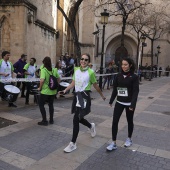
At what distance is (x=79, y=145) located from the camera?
512cm


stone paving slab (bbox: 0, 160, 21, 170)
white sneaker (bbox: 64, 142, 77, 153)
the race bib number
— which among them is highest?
the race bib number

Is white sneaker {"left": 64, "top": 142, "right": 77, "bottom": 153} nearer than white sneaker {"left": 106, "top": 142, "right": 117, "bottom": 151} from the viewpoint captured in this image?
Yes

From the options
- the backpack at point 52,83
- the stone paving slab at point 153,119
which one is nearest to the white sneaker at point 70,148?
the backpack at point 52,83

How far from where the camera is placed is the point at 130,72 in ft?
15.7

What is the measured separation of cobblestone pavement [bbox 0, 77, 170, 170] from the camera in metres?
4.25

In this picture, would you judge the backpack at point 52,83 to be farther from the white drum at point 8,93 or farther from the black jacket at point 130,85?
the black jacket at point 130,85

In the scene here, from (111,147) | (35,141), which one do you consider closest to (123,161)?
(111,147)

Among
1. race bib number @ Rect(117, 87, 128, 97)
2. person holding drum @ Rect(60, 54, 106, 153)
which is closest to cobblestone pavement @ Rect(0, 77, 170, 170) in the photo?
person holding drum @ Rect(60, 54, 106, 153)

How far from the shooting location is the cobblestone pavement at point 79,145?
4.25 meters

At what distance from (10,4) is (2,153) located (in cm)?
1002

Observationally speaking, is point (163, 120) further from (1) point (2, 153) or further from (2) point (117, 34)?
(2) point (117, 34)

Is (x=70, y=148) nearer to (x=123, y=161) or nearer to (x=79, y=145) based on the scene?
(x=79, y=145)

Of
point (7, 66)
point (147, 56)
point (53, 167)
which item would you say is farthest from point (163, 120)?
point (147, 56)

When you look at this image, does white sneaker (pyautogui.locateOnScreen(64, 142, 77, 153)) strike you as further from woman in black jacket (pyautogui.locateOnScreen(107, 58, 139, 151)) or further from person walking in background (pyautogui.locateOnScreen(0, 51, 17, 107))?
person walking in background (pyautogui.locateOnScreen(0, 51, 17, 107))
